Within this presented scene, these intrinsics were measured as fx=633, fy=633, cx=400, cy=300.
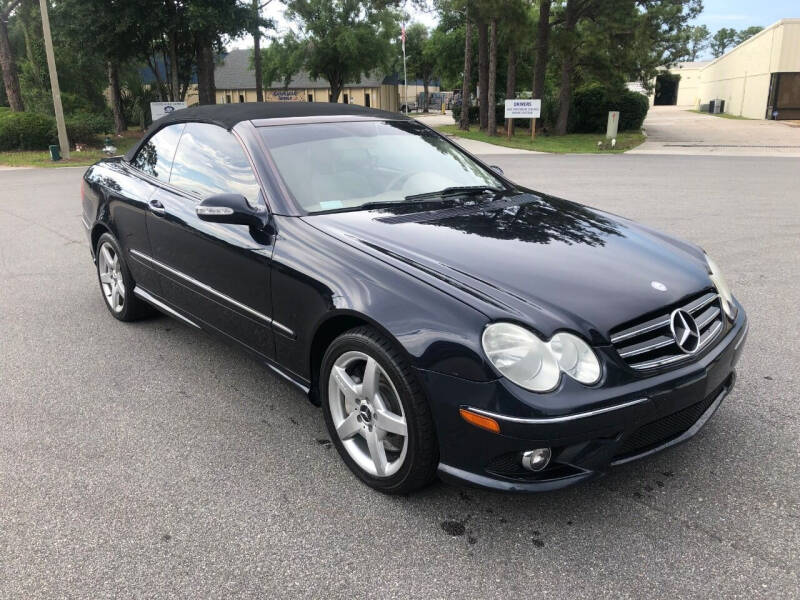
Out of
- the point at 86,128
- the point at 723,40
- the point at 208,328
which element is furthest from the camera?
the point at 723,40

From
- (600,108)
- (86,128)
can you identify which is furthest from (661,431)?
(600,108)

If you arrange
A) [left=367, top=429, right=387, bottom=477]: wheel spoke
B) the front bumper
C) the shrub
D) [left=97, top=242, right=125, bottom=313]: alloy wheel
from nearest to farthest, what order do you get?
the front bumper, [left=367, top=429, right=387, bottom=477]: wheel spoke, [left=97, top=242, right=125, bottom=313]: alloy wheel, the shrub

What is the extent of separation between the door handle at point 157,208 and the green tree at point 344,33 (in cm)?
4230

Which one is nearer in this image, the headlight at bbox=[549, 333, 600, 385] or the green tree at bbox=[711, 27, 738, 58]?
the headlight at bbox=[549, 333, 600, 385]

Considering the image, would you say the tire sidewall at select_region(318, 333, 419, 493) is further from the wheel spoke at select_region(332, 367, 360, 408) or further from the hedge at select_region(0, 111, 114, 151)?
the hedge at select_region(0, 111, 114, 151)

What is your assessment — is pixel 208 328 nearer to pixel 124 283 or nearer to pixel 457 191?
pixel 124 283

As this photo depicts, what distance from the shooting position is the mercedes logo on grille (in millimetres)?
2459

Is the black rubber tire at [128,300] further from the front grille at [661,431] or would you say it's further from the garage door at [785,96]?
the garage door at [785,96]

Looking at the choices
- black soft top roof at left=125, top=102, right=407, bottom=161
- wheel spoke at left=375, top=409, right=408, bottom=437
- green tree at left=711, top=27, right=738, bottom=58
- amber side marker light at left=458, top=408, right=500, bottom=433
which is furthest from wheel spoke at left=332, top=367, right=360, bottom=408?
green tree at left=711, top=27, right=738, bottom=58

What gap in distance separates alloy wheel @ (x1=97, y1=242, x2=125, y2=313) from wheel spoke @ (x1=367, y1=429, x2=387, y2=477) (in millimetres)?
2877

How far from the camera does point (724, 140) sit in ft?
84.7

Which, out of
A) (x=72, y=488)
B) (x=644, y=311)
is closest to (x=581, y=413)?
(x=644, y=311)

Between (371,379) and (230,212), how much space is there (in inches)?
42.4

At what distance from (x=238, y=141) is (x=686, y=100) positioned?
268 feet
